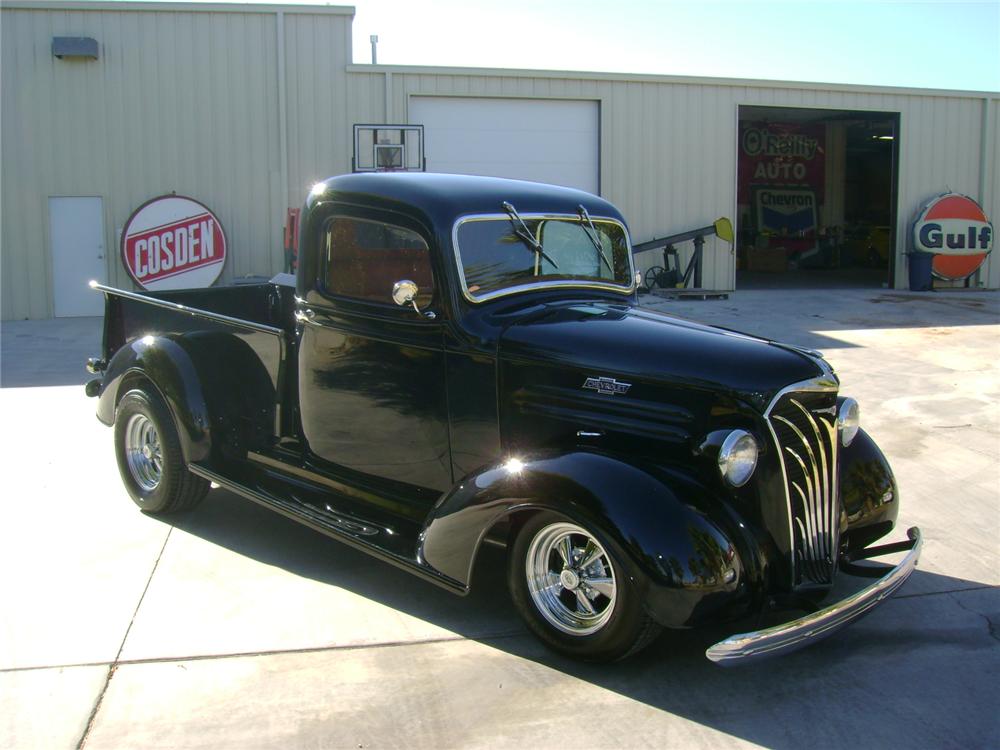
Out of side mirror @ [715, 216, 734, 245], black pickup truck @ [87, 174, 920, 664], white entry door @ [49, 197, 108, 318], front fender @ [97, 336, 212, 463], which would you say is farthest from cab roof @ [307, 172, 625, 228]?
side mirror @ [715, 216, 734, 245]

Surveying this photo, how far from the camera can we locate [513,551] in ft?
11.7

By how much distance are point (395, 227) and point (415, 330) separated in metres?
0.51

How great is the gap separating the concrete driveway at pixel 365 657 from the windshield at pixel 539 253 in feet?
4.35

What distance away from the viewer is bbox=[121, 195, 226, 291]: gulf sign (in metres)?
15.5

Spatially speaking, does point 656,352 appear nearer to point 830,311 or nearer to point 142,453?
point 142,453

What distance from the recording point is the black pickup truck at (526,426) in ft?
10.7

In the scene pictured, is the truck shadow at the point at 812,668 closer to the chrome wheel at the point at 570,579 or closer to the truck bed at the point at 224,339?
the chrome wheel at the point at 570,579

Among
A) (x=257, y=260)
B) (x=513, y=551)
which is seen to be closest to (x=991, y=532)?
(x=513, y=551)

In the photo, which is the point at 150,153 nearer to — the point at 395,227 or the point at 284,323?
the point at 284,323

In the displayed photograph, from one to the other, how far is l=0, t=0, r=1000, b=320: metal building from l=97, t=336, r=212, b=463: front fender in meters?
11.1

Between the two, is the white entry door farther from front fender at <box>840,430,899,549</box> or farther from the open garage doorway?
the open garage doorway

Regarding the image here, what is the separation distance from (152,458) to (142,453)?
111 millimetres

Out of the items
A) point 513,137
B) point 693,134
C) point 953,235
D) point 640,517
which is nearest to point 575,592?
point 640,517

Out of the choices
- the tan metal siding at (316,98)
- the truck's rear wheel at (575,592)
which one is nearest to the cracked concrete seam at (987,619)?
the truck's rear wheel at (575,592)
